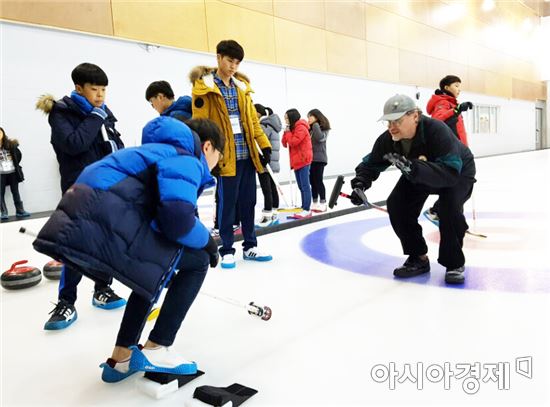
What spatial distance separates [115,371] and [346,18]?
1294 cm

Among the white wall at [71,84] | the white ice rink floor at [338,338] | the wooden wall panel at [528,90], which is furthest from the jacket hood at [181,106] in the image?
the wooden wall panel at [528,90]

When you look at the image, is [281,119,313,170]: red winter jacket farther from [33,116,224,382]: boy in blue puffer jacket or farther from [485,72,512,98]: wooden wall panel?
[485,72,512,98]: wooden wall panel

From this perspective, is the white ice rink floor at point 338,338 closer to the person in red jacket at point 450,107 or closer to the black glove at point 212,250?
the black glove at point 212,250

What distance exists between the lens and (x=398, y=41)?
14.8 metres

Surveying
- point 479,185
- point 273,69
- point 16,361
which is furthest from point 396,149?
point 273,69

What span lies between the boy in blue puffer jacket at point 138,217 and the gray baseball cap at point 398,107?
1318 millimetres

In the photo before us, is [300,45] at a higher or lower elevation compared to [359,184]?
higher

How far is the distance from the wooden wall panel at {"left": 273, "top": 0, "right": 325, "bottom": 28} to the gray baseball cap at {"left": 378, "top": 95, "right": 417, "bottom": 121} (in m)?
9.27

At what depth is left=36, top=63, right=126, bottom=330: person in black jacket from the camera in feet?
7.40

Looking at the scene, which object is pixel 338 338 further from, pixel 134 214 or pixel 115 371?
pixel 134 214

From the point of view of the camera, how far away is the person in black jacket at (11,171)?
6454 mm

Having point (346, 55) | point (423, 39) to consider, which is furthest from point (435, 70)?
point (346, 55)

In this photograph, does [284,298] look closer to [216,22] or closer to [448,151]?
[448,151]

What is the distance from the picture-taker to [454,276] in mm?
2572
